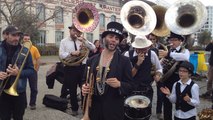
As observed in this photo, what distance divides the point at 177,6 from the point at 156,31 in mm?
776

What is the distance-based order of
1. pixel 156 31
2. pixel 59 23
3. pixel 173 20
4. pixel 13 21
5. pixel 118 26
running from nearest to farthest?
pixel 118 26
pixel 173 20
pixel 156 31
pixel 13 21
pixel 59 23

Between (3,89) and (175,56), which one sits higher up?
(175,56)

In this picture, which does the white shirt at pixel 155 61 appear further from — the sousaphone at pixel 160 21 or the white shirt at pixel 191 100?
the sousaphone at pixel 160 21

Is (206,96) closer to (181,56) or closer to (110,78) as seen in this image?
(181,56)

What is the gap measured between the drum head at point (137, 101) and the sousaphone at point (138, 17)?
120cm

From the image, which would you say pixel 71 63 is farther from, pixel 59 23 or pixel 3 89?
pixel 59 23

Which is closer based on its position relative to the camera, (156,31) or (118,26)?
(118,26)

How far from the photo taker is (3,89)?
4.52 m

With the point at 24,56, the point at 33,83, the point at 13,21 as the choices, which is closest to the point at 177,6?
the point at 24,56

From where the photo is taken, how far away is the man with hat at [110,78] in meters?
3.59

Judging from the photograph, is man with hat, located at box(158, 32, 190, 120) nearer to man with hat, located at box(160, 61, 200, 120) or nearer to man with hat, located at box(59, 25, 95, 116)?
man with hat, located at box(160, 61, 200, 120)

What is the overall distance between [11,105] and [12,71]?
71 cm

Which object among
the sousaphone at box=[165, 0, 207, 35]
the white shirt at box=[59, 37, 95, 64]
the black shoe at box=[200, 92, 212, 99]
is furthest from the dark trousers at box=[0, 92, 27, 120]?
A: the black shoe at box=[200, 92, 212, 99]

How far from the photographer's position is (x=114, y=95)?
3.63m
